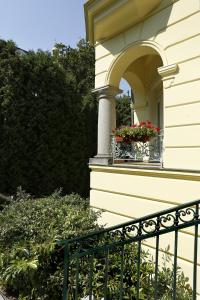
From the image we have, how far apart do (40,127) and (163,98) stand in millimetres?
8065

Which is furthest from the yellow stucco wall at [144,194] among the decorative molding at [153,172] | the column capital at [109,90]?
the column capital at [109,90]

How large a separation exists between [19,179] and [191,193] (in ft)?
29.2

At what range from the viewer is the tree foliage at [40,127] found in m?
12.1

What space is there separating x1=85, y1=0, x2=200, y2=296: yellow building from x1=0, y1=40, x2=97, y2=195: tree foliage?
19.4ft

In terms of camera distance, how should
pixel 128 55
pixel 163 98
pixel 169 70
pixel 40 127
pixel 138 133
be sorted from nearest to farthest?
pixel 169 70
pixel 163 98
pixel 138 133
pixel 128 55
pixel 40 127

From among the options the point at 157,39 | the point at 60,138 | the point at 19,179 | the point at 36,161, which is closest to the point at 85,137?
the point at 60,138

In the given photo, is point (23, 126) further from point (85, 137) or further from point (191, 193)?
point (191, 193)

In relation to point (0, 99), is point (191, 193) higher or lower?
lower

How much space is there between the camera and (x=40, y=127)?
1286 cm

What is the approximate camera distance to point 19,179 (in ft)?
39.8

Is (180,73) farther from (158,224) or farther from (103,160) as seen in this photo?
(158,224)

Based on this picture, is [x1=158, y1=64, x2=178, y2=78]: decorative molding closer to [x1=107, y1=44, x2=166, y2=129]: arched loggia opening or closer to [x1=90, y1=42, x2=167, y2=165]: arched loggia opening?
[x1=90, y1=42, x2=167, y2=165]: arched loggia opening

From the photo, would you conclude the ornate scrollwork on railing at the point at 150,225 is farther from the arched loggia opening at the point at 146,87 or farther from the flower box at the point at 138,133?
the arched loggia opening at the point at 146,87

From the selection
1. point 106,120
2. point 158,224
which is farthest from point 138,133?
point 158,224
